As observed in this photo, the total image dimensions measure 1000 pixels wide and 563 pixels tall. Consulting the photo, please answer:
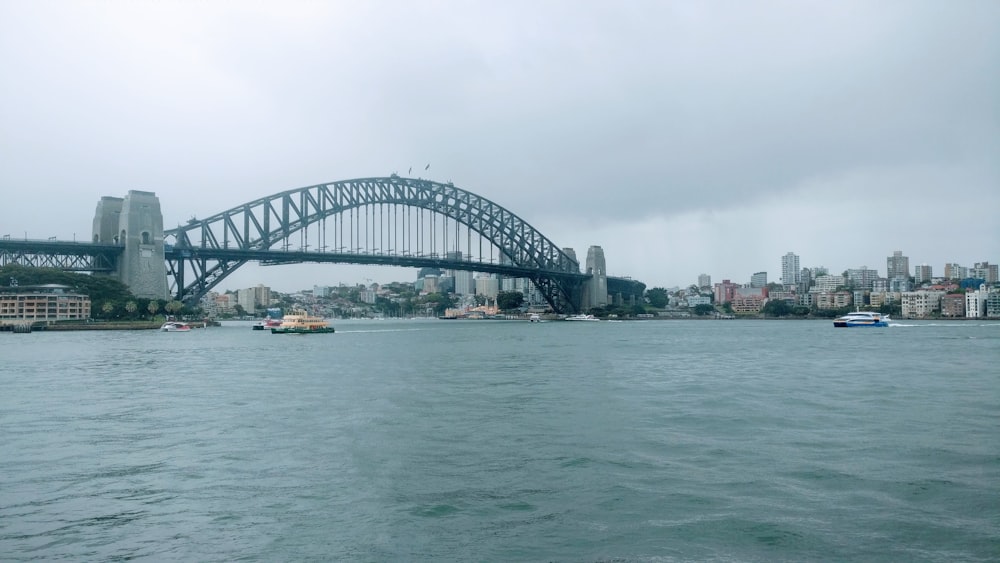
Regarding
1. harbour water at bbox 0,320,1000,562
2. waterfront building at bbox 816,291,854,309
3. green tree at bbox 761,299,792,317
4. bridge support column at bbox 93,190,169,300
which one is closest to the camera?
harbour water at bbox 0,320,1000,562

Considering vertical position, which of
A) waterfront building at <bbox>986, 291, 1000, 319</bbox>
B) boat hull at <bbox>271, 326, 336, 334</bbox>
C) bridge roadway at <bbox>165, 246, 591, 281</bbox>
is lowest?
boat hull at <bbox>271, 326, 336, 334</bbox>

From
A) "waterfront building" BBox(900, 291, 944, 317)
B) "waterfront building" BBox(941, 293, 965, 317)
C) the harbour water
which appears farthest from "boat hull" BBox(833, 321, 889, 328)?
"waterfront building" BBox(900, 291, 944, 317)

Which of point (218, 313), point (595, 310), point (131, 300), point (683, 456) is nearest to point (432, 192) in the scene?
point (595, 310)

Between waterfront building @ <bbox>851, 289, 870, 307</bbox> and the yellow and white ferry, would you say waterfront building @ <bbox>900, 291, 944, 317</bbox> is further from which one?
the yellow and white ferry

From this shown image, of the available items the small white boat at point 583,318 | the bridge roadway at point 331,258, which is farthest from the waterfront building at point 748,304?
the bridge roadway at point 331,258

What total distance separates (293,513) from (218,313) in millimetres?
169059

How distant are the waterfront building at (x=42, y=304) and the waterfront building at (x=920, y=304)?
12895 cm

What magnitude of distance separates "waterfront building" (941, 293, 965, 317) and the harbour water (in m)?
125

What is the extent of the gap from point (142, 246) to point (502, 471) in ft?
234

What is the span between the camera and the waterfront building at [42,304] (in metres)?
67.3

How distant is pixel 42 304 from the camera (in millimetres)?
68000

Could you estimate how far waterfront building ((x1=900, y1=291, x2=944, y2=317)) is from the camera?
136 metres

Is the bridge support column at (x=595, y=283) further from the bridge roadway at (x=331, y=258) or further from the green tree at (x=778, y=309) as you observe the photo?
the green tree at (x=778, y=309)

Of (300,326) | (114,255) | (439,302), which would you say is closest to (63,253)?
(114,255)
